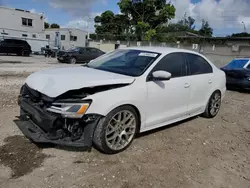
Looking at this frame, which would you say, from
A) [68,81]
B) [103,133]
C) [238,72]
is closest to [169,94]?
[103,133]

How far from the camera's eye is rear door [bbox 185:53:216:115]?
459cm

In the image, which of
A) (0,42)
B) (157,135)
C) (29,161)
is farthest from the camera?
→ (0,42)

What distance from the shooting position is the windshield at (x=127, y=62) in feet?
12.5

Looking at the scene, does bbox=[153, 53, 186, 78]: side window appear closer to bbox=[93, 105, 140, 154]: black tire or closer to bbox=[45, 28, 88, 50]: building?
bbox=[93, 105, 140, 154]: black tire

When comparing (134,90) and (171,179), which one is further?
(134,90)

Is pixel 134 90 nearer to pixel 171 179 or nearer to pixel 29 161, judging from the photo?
pixel 171 179

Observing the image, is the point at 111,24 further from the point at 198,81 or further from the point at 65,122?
the point at 65,122

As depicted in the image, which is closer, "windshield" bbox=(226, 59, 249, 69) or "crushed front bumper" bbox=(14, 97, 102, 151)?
"crushed front bumper" bbox=(14, 97, 102, 151)

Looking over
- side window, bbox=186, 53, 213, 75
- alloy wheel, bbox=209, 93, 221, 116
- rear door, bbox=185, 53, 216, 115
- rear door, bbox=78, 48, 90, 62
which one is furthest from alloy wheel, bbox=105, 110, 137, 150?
rear door, bbox=78, 48, 90, 62

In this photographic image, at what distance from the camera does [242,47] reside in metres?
18.0

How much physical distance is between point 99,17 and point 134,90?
49902 mm

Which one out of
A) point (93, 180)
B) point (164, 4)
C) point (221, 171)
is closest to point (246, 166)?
point (221, 171)

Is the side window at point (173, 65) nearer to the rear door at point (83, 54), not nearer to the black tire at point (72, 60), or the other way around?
the black tire at point (72, 60)

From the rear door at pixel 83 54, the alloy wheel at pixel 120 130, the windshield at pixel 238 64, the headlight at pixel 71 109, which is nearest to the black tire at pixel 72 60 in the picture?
the rear door at pixel 83 54
